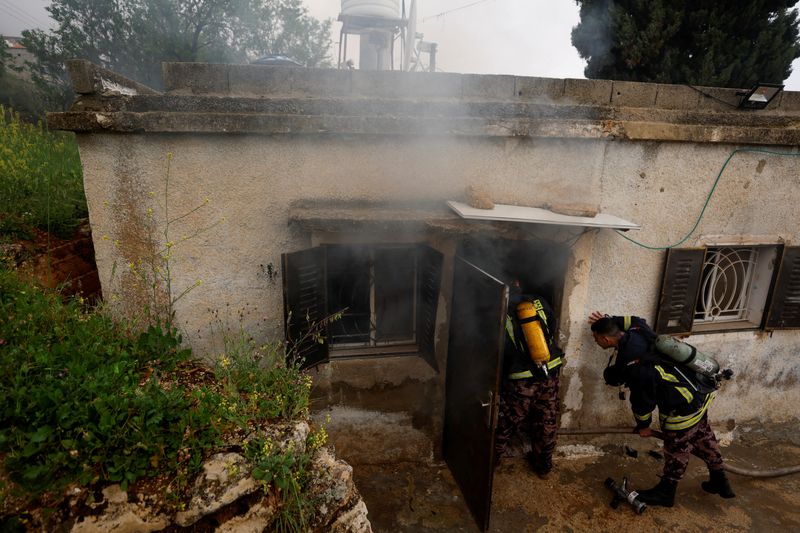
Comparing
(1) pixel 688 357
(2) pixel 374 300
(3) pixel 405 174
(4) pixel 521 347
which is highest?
A: (3) pixel 405 174

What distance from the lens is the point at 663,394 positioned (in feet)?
14.1

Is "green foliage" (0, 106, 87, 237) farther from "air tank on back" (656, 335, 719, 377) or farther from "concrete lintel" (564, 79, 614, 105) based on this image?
"air tank on back" (656, 335, 719, 377)

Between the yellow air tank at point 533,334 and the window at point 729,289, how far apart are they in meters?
1.89

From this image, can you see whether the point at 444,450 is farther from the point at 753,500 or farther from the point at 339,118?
the point at 339,118

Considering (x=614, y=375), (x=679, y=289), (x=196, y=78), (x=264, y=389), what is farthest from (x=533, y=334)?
(x=196, y=78)

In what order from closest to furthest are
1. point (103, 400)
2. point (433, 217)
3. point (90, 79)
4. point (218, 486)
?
point (103, 400) < point (218, 486) < point (90, 79) < point (433, 217)

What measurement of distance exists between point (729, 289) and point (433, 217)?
450cm

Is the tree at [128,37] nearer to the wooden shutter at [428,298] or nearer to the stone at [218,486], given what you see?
the wooden shutter at [428,298]

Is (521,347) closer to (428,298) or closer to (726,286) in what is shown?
(428,298)

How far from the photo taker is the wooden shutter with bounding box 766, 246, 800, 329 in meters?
5.25

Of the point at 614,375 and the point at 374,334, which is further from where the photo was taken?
the point at 374,334

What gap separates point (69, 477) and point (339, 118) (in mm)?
3346

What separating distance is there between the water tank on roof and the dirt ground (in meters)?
10.9

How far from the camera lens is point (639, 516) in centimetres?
446
